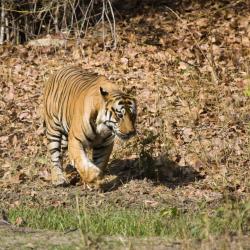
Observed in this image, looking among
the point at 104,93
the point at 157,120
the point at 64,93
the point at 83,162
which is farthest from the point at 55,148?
the point at 157,120

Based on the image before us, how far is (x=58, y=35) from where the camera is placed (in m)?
17.0

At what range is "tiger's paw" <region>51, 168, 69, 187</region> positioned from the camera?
31.9 ft

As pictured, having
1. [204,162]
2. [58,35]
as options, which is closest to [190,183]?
[204,162]

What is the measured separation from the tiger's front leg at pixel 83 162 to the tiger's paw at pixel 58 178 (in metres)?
0.71

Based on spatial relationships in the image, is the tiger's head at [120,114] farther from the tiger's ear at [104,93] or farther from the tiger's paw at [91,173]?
the tiger's paw at [91,173]

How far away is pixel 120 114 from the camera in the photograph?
8453mm

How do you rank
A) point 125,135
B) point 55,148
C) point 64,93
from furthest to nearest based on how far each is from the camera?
point 55,148
point 64,93
point 125,135

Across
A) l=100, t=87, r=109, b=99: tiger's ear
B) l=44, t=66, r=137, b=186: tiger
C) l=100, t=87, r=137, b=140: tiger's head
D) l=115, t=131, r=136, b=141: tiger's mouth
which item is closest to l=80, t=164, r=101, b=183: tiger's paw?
l=44, t=66, r=137, b=186: tiger

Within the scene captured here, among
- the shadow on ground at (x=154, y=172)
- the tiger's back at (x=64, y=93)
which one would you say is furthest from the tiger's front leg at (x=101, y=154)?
the tiger's back at (x=64, y=93)

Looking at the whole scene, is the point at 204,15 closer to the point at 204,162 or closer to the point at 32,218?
the point at 204,162

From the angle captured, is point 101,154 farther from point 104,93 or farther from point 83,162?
point 104,93

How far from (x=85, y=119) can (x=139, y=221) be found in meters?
2.47

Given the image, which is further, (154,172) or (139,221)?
(154,172)

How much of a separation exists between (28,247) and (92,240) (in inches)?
31.8
